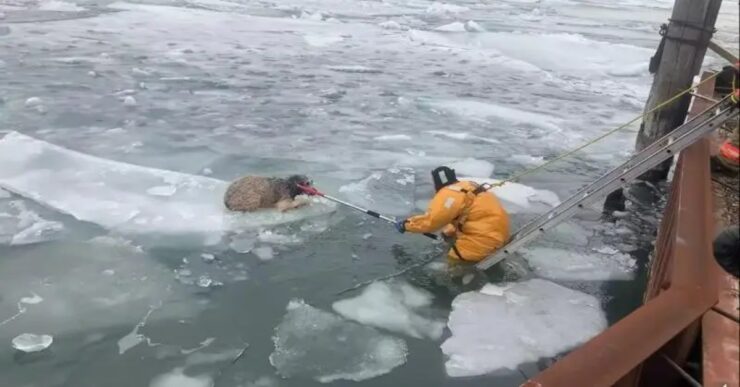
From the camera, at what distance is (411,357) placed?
3.76 meters

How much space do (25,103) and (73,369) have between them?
573cm

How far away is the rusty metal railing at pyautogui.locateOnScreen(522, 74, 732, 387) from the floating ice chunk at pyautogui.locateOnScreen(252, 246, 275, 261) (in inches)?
109

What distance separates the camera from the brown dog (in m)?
5.43

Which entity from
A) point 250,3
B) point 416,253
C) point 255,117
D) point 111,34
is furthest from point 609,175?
point 250,3

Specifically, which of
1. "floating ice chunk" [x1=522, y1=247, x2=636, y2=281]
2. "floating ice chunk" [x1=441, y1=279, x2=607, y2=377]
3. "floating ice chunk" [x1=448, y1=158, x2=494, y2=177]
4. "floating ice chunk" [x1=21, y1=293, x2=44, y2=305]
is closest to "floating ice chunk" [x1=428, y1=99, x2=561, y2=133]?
"floating ice chunk" [x1=448, y1=158, x2=494, y2=177]

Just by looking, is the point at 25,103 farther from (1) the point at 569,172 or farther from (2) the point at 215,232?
(1) the point at 569,172

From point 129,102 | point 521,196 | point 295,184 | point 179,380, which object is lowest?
point 179,380

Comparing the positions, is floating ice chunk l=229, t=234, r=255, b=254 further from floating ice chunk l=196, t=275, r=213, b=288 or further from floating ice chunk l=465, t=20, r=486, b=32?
floating ice chunk l=465, t=20, r=486, b=32

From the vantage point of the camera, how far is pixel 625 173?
13.9 feet

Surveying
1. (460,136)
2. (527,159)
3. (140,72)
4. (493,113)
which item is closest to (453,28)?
(493,113)

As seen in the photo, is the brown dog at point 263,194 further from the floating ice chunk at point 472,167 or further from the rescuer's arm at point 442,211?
the floating ice chunk at point 472,167

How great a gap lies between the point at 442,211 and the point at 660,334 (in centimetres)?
217

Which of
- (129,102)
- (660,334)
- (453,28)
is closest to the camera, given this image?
(660,334)

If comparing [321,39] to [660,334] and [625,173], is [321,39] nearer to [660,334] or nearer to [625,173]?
[625,173]
